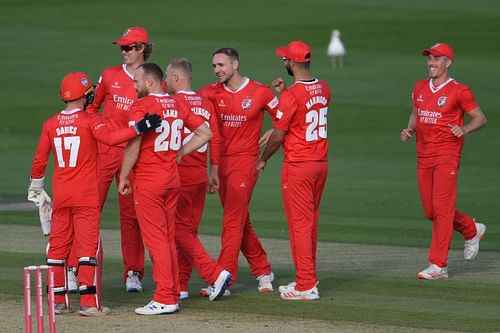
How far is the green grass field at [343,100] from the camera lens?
43.9 feet

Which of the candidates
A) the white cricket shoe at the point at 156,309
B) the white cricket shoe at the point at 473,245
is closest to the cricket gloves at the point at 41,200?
the white cricket shoe at the point at 156,309

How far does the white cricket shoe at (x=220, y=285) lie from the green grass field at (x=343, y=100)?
0.68ft

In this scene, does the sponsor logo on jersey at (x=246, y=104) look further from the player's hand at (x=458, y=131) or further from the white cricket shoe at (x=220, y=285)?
the player's hand at (x=458, y=131)

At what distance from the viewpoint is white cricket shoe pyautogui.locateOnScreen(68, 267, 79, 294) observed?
13.7 metres

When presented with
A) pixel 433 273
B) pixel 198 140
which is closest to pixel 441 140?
pixel 433 273

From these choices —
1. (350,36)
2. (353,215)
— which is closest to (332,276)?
(353,215)

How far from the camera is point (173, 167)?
1255 centimetres

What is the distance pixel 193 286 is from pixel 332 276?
155 cm

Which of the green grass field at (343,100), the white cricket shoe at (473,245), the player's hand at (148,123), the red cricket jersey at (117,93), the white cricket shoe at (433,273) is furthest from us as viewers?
the white cricket shoe at (473,245)

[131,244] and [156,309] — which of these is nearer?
[156,309]

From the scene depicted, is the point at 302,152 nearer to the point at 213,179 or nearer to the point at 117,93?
the point at 213,179

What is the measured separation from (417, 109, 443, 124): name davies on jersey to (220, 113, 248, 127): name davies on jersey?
2249 mm

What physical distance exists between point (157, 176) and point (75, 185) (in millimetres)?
758

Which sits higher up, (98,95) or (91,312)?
(98,95)
